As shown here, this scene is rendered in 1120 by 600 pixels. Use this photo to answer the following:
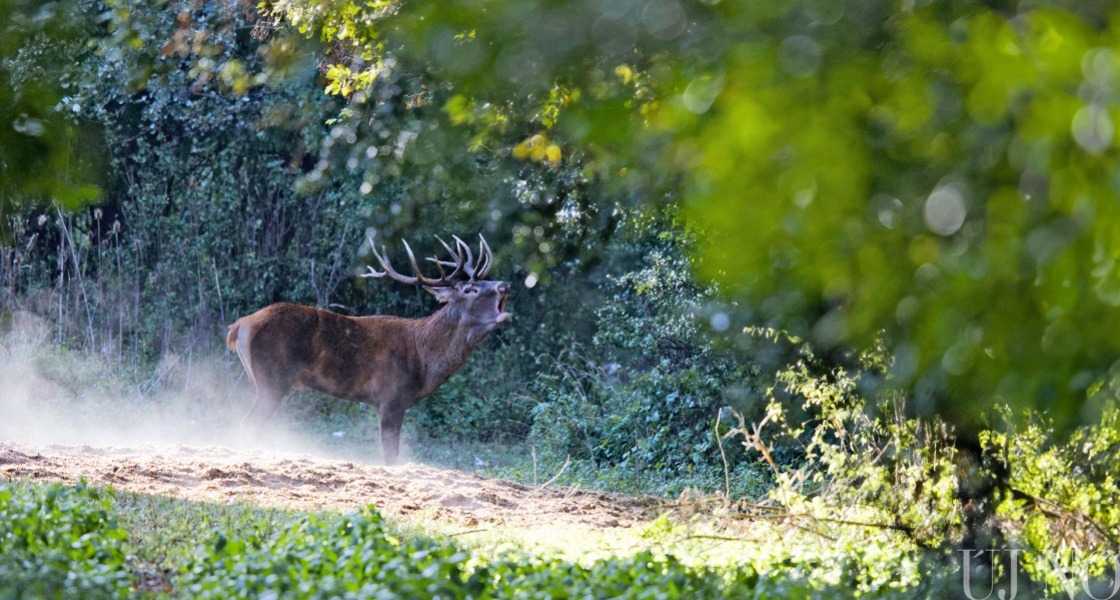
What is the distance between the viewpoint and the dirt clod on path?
8117 millimetres

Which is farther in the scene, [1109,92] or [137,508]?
[137,508]

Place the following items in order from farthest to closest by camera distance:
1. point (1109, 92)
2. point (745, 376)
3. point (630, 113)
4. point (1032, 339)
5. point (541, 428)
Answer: point (541, 428) → point (745, 376) → point (630, 113) → point (1032, 339) → point (1109, 92)

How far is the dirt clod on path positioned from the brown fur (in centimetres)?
232

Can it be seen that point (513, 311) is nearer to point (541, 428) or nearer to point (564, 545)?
point (541, 428)

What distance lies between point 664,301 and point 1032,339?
9326 millimetres

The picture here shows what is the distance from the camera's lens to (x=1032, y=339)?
268 centimetres

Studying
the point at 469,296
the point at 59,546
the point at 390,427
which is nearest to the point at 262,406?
the point at 390,427

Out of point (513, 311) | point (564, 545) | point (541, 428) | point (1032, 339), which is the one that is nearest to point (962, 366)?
point (1032, 339)

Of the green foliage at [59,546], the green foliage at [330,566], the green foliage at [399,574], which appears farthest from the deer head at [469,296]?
the green foliage at [399,574]

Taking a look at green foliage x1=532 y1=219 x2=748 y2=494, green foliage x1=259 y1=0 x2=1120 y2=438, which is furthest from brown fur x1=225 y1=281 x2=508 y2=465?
green foliage x1=259 y1=0 x2=1120 y2=438

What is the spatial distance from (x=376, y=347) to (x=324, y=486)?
11.9 ft

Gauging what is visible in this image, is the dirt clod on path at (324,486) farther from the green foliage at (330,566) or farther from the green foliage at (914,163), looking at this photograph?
the green foliage at (914,163)

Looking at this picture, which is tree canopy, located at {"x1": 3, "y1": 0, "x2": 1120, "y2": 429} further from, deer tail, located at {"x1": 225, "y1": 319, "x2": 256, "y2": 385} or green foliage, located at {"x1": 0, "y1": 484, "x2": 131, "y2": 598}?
deer tail, located at {"x1": 225, "y1": 319, "x2": 256, "y2": 385}

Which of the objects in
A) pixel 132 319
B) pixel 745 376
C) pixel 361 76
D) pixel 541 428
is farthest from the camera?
pixel 132 319
